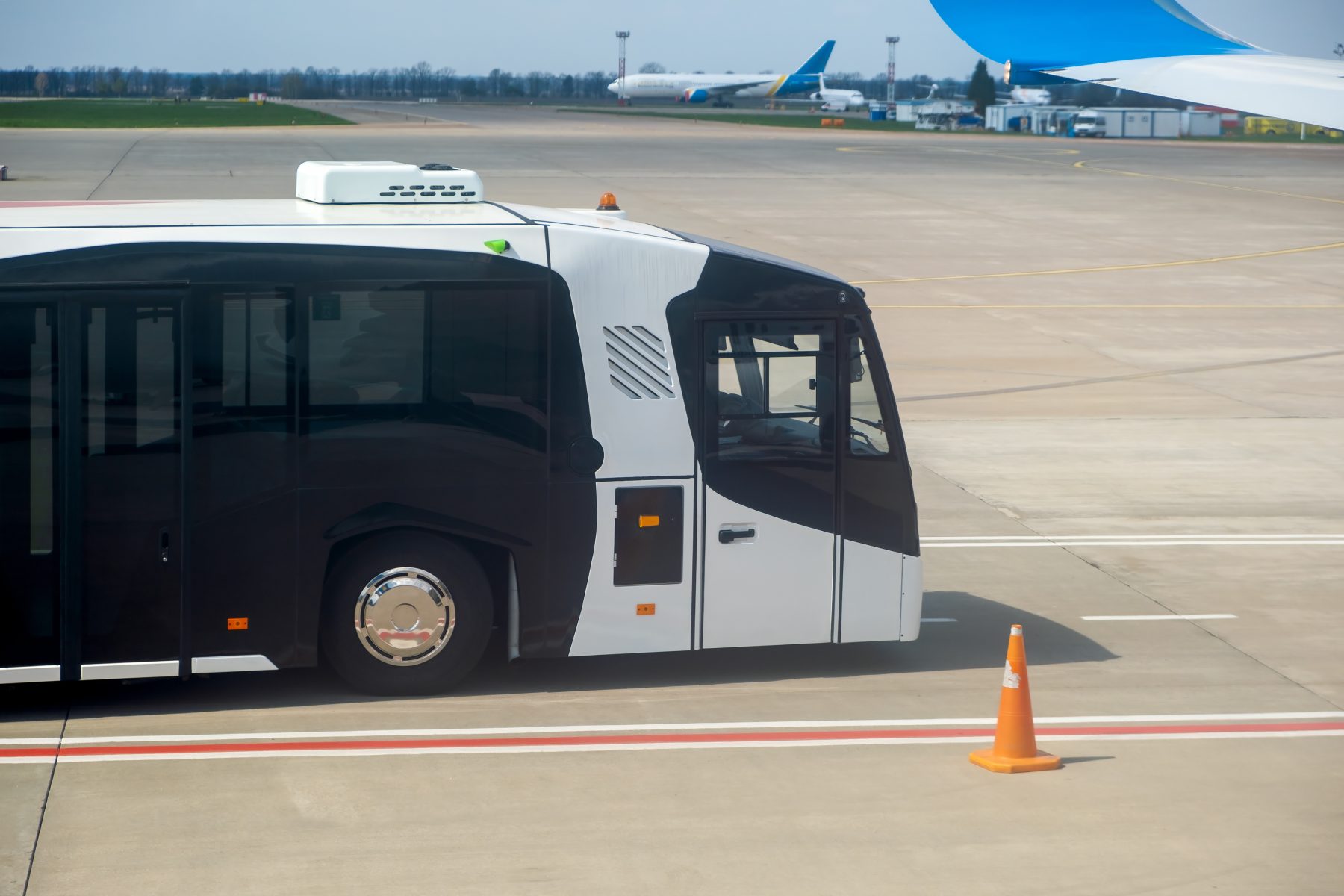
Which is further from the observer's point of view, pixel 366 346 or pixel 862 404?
pixel 862 404

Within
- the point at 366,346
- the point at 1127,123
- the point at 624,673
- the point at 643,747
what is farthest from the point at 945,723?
the point at 1127,123

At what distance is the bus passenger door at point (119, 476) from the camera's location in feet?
28.2

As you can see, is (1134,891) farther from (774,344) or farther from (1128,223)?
(1128,223)

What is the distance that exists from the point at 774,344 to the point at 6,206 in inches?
182

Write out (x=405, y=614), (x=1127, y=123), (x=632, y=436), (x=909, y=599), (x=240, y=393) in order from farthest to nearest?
(x=1127, y=123)
(x=909, y=599)
(x=632, y=436)
(x=405, y=614)
(x=240, y=393)

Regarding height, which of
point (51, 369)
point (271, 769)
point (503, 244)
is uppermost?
point (503, 244)

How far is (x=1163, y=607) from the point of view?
1148cm

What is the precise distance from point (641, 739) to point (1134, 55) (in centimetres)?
518

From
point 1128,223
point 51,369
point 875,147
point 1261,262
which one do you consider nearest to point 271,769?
point 51,369

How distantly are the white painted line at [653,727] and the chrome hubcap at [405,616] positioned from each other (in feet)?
2.11

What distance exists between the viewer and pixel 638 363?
9.39m

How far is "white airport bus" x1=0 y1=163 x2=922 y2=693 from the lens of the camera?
8648 mm

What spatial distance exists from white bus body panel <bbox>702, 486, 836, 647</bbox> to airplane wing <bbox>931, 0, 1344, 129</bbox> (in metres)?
5.27

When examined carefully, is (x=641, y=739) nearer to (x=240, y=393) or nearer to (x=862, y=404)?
(x=862, y=404)
